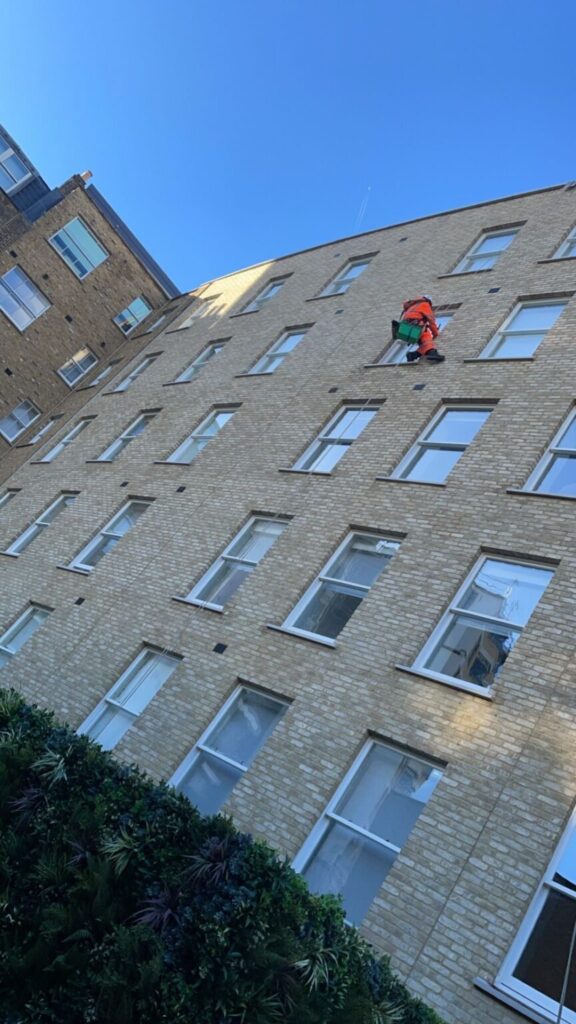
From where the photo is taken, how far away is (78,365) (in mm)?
25688

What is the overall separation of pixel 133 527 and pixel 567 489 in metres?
8.48

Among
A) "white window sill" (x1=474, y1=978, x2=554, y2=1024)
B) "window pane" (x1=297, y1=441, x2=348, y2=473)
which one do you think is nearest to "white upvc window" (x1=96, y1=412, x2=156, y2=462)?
"window pane" (x1=297, y1=441, x2=348, y2=473)

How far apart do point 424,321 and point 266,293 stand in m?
9.57

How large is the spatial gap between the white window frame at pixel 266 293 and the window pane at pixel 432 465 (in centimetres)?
1092

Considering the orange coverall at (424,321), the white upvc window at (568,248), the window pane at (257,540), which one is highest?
the white upvc window at (568,248)

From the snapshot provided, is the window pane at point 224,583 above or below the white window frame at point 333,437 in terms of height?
below

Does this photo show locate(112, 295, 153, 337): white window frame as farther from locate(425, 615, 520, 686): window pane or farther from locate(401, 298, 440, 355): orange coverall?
locate(425, 615, 520, 686): window pane

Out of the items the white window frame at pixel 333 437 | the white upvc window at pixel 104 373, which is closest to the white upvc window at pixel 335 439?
the white window frame at pixel 333 437

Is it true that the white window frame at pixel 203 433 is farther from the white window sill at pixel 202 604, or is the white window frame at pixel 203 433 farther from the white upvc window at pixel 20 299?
the white upvc window at pixel 20 299

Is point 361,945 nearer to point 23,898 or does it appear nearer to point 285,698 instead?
point 23,898

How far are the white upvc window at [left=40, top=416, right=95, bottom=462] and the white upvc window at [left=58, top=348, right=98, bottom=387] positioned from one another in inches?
171

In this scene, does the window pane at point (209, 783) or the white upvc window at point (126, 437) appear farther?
the white upvc window at point (126, 437)

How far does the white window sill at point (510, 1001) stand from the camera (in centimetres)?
566

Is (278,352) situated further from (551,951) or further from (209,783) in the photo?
(551,951)
